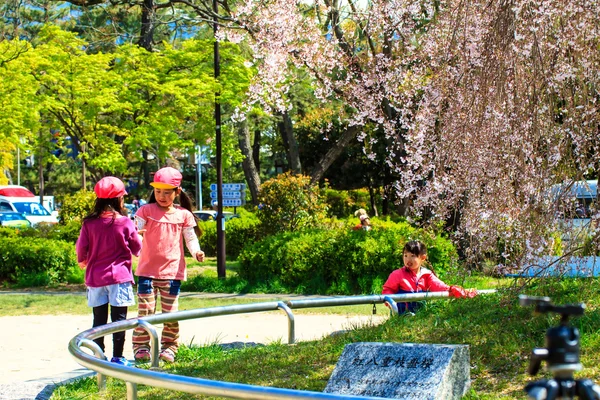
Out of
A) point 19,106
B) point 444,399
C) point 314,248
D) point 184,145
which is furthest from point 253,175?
point 444,399

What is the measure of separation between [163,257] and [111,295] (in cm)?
56

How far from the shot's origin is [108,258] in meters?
6.86

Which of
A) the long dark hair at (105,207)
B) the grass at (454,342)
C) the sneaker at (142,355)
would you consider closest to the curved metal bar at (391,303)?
the grass at (454,342)

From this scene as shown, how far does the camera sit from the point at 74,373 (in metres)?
7.09

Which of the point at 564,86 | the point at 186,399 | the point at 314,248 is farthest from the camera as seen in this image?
the point at 314,248

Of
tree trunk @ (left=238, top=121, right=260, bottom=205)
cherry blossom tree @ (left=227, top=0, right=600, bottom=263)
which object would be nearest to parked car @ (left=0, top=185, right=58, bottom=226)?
tree trunk @ (left=238, top=121, right=260, bottom=205)

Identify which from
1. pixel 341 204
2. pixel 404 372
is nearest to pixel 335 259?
pixel 404 372

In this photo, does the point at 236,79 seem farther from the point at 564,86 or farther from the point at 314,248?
the point at 564,86

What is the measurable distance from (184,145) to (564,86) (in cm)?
1347

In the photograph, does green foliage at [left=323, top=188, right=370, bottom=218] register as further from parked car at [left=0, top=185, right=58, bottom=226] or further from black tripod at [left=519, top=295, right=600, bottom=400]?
black tripod at [left=519, top=295, right=600, bottom=400]

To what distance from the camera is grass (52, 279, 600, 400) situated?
5.37 m

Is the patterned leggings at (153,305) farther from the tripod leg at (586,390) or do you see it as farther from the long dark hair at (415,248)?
the tripod leg at (586,390)

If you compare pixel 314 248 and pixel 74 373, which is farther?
pixel 314 248

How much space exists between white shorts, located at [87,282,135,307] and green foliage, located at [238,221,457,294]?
7670 mm
